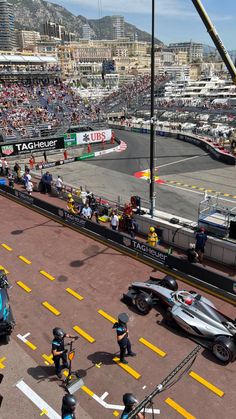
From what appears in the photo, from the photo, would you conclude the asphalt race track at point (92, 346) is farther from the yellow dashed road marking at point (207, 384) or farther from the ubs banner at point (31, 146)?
the ubs banner at point (31, 146)

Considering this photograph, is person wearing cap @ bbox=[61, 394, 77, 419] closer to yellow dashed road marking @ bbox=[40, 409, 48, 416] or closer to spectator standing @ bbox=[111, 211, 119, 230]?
yellow dashed road marking @ bbox=[40, 409, 48, 416]

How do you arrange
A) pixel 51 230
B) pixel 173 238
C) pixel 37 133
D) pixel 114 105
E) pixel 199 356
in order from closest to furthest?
pixel 199 356 < pixel 173 238 < pixel 51 230 < pixel 37 133 < pixel 114 105

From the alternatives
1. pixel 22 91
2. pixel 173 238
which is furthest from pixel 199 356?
pixel 22 91

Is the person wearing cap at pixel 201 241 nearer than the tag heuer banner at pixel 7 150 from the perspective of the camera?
Yes

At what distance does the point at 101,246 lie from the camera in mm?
16391

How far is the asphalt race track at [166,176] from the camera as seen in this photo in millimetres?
23359

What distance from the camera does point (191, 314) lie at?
33.1ft

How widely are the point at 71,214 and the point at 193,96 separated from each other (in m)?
95.8

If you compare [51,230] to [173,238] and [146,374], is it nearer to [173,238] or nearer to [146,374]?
[173,238]

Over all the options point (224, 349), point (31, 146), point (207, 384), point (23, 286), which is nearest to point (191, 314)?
point (224, 349)

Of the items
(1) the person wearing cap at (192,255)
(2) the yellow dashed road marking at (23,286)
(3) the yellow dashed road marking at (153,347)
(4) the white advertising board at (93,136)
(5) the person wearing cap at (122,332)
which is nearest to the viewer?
(5) the person wearing cap at (122,332)

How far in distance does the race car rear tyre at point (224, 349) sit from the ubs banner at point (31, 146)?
1250 inches

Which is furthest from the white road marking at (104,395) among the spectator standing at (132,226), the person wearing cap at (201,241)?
the spectator standing at (132,226)

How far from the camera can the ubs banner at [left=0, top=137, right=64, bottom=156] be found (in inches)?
1414
